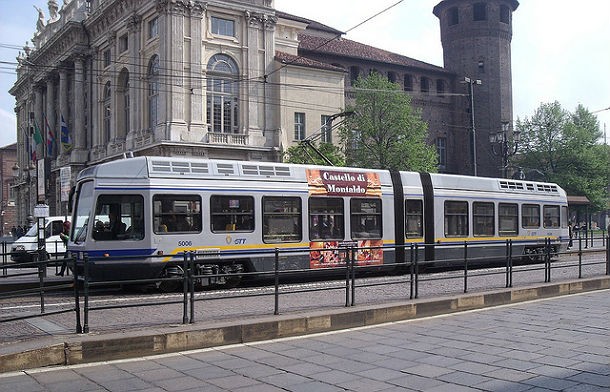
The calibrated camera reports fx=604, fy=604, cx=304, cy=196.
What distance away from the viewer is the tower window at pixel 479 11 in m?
64.4

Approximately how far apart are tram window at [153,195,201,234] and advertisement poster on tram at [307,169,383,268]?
3.39 metres

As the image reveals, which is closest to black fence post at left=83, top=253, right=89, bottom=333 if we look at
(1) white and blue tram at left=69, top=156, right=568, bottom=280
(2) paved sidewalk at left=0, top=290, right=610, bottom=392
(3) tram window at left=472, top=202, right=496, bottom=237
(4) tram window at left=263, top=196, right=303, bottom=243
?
(2) paved sidewalk at left=0, top=290, right=610, bottom=392

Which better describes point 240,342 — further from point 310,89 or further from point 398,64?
point 398,64

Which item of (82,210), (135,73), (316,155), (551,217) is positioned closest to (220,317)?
(82,210)

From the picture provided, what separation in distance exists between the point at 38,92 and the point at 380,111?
46612 mm

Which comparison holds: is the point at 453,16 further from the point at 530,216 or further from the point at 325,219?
the point at 325,219

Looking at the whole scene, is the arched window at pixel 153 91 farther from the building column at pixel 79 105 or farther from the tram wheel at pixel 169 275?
the tram wheel at pixel 169 275

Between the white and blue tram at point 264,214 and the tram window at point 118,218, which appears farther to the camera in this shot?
the white and blue tram at point 264,214

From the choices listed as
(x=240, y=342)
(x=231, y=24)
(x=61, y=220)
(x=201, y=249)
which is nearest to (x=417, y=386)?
(x=240, y=342)

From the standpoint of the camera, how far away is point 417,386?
622cm

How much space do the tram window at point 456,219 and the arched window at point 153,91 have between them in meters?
27.0

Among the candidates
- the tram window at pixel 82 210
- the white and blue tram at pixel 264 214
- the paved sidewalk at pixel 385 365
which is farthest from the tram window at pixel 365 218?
the paved sidewalk at pixel 385 365

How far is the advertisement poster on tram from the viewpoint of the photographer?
1686cm

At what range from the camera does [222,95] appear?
138 ft
